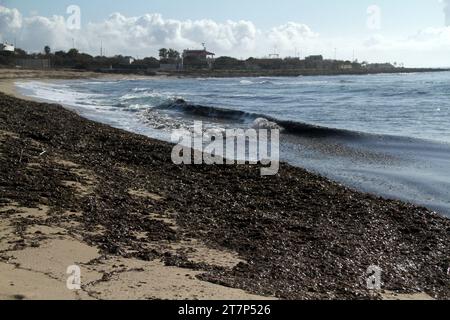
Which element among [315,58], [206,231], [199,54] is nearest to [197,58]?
[199,54]

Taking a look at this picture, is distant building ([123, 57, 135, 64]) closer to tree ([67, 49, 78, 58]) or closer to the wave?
tree ([67, 49, 78, 58])

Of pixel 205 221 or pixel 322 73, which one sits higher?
pixel 322 73

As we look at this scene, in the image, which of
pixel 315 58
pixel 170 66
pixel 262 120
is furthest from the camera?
pixel 315 58

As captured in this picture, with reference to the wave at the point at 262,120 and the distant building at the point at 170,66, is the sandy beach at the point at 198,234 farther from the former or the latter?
the distant building at the point at 170,66

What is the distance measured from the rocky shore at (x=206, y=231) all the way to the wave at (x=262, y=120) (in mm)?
7797

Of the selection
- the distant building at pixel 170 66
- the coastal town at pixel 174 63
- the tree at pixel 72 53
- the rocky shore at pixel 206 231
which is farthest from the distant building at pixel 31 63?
the rocky shore at pixel 206 231

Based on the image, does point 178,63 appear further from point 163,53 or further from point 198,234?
point 198,234

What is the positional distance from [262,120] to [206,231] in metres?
14.4

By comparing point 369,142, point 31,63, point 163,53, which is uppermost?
point 163,53

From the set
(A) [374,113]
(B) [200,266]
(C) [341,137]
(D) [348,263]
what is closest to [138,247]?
(B) [200,266]

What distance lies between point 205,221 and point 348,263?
173cm

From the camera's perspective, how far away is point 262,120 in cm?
1947

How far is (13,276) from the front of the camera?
3617 mm

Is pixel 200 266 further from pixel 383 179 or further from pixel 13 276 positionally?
pixel 383 179
